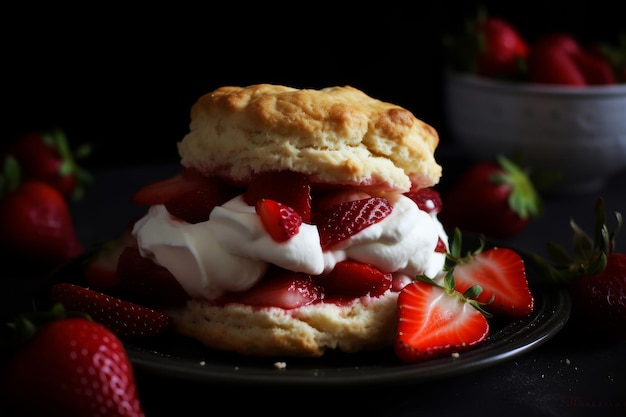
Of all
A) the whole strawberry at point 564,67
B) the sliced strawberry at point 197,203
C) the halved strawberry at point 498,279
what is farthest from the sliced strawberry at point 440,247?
the whole strawberry at point 564,67

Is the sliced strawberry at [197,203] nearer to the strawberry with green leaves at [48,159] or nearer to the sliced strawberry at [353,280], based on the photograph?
the sliced strawberry at [353,280]

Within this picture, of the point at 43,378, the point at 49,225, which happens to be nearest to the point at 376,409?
the point at 43,378

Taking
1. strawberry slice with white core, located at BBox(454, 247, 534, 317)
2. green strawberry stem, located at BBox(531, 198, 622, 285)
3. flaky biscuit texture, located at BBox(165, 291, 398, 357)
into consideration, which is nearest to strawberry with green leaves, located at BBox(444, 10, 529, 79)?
green strawberry stem, located at BBox(531, 198, 622, 285)

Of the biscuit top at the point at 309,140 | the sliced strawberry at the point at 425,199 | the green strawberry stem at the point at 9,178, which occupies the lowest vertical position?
the green strawberry stem at the point at 9,178

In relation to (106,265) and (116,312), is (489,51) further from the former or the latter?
(116,312)

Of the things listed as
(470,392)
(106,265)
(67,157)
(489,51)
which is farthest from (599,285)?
(67,157)
